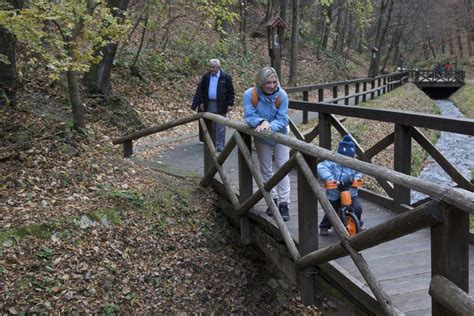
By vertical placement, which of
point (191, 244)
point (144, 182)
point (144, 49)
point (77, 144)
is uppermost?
point (144, 49)

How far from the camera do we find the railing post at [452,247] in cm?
278

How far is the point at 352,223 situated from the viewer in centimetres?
513

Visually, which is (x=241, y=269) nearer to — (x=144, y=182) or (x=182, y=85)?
(x=144, y=182)

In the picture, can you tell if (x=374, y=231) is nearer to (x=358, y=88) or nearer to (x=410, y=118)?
(x=410, y=118)

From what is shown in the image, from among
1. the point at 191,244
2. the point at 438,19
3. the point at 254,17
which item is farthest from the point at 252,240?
the point at 438,19

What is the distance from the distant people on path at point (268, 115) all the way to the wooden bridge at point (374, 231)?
0.20m

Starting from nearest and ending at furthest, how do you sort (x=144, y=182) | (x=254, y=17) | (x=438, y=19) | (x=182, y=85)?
(x=144, y=182), (x=182, y=85), (x=254, y=17), (x=438, y=19)

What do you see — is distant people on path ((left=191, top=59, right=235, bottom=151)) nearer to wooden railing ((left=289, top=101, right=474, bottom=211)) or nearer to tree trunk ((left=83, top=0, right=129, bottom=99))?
tree trunk ((left=83, top=0, right=129, bottom=99))

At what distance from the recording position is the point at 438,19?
62.6 metres

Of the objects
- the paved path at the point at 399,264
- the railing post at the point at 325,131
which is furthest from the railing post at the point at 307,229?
the railing post at the point at 325,131

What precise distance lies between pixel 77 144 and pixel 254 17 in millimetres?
29923

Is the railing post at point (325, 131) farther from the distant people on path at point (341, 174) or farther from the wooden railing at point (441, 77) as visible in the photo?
the wooden railing at point (441, 77)

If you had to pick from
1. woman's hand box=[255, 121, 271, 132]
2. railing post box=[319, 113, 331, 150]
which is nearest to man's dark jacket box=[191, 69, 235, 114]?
railing post box=[319, 113, 331, 150]

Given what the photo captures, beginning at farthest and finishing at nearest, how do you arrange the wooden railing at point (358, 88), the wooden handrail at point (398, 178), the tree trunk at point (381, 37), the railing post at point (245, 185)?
the tree trunk at point (381, 37) < the wooden railing at point (358, 88) < the railing post at point (245, 185) < the wooden handrail at point (398, 178)
